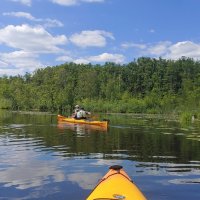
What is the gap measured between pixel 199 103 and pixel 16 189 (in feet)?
136

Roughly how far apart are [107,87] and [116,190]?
311 feet

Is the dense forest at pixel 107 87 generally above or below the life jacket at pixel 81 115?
above

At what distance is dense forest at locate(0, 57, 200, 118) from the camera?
90.0 metres

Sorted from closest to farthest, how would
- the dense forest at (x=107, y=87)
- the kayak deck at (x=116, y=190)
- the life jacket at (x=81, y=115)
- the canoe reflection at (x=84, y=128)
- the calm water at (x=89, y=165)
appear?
the kayak deck at (x=116, y=190), the calm water at (x=89, y=165), the canoe reflection at (x=84, y=128), the life jacket at (x=81, y=115), the dense forest at (x=107, y=87)

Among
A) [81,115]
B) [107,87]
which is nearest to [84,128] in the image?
[81,115]

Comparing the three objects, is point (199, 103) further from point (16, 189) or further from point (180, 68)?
point (180, 68)

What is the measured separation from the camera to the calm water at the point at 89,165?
11.4 metres

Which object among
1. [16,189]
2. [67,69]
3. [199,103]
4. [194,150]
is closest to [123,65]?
[67,69]

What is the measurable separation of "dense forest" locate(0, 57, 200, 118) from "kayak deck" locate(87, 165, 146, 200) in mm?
69093

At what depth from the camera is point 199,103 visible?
50062mm

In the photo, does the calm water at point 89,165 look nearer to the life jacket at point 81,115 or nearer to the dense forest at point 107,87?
the life jacket at point 81,115

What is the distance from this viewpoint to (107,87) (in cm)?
10269

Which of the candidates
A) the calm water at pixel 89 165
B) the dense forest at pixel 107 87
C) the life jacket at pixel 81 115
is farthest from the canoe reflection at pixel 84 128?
the dense forest at pixel 107 87

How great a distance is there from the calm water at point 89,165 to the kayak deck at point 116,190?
6.99ft
